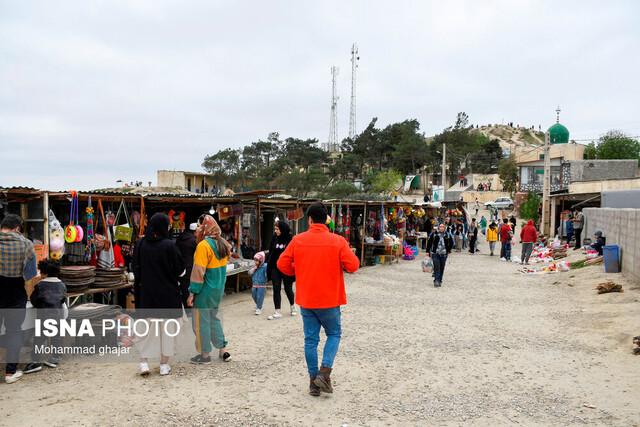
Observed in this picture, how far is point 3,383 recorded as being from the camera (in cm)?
492

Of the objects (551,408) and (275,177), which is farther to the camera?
(275,177)

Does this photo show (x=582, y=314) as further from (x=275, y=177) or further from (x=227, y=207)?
(x=275, y=177)

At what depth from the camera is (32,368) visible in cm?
526

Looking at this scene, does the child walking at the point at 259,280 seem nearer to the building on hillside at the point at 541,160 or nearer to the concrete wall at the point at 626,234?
the concrete wall at the point at 626,234

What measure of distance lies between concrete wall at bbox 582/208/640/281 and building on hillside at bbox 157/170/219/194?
98.1 feet

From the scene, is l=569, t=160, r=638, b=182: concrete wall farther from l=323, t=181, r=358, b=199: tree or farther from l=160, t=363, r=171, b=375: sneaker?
l=160, t=363, r=171, b=375: sneaker

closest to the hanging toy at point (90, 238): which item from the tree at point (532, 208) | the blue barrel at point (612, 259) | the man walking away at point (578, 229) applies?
the blue barrel at point (612, 259)

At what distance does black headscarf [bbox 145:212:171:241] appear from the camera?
16.1 feet

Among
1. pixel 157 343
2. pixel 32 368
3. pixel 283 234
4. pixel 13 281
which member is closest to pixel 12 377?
pixel 32 368

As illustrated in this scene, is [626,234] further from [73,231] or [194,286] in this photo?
[73,231]

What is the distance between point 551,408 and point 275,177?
156ft

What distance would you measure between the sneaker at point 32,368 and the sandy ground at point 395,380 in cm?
6

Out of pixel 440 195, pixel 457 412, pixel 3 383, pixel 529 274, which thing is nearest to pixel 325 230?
pixel 457 412

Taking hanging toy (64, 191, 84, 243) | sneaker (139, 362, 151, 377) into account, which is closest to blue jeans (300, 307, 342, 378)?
sneaker (139, 362, 151, 377)
